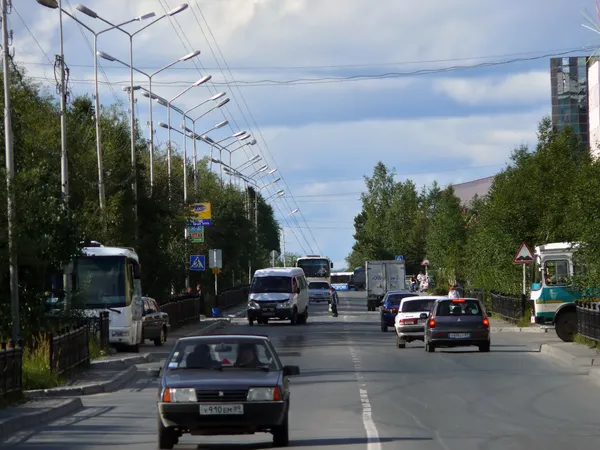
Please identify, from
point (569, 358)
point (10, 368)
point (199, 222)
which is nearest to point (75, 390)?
point (10, 368)

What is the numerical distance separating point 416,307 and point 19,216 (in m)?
16.6

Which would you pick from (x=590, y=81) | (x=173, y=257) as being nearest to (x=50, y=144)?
(x=173, y=257)

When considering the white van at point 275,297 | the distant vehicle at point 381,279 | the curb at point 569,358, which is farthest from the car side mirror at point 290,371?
the distant vehicle at point 381,279

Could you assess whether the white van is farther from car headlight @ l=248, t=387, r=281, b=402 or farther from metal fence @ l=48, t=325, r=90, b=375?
car headlight @ l=248, t=387, r=281, b=402

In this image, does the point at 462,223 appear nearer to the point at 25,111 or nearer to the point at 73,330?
the point at 25,111

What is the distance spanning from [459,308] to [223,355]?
2035cm

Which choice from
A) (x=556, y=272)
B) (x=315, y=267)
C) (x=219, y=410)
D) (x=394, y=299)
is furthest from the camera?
(x=315, y=267)

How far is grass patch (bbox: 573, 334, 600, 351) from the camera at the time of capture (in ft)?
109

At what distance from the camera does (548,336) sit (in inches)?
1699

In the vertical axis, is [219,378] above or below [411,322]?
above

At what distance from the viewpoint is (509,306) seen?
53.2 meters

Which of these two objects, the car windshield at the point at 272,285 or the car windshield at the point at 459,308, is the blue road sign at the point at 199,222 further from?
the car windshield at the point at 459,308

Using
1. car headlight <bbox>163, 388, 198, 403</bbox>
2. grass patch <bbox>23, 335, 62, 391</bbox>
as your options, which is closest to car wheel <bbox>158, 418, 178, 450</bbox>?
car headlight <bbox>163, 388, 198, 403</bbox>

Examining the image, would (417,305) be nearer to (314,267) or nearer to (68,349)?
(68,349)
